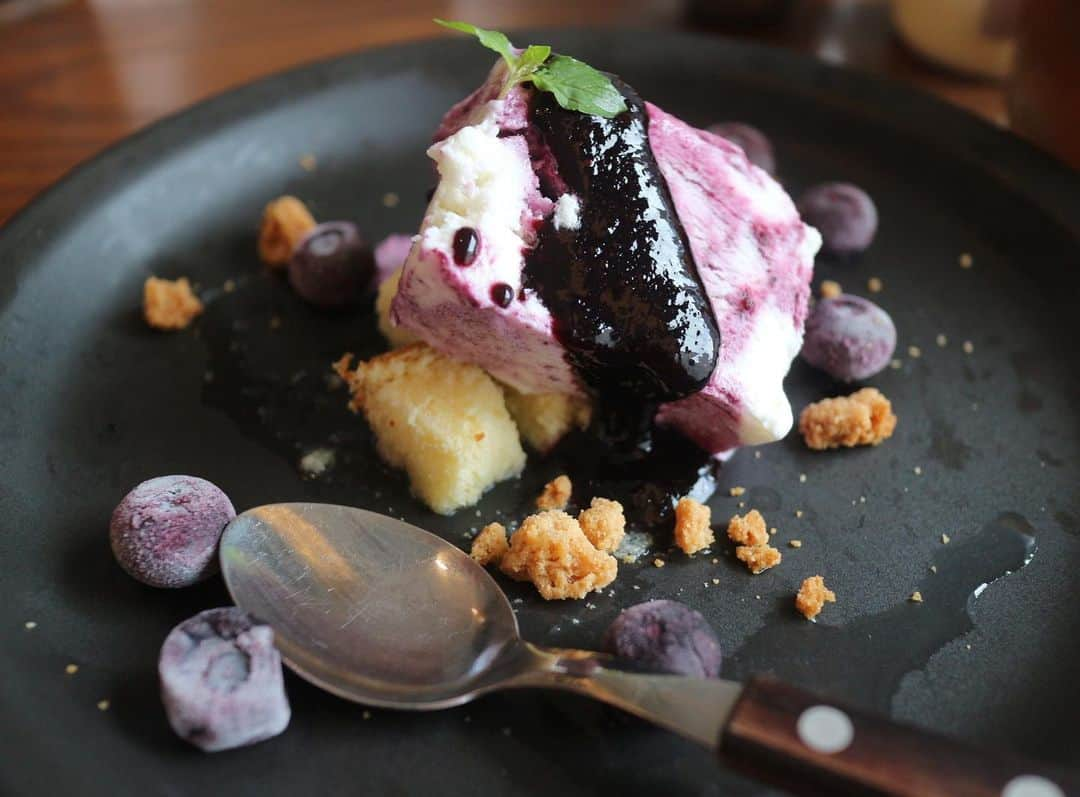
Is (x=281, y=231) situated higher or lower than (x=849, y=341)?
lower

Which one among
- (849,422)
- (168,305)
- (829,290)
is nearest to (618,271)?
(849,422)

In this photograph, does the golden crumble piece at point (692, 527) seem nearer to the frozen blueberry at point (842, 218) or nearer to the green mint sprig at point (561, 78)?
the green mint sprig at point (561, 78)

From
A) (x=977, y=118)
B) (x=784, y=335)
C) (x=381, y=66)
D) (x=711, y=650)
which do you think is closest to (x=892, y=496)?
(x=784, y=335)

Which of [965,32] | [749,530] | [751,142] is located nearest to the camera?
[749,530]

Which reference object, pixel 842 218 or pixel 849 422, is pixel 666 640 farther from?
pixel 842 218

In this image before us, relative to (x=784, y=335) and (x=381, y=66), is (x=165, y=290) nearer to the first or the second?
(x=381, y=66)
